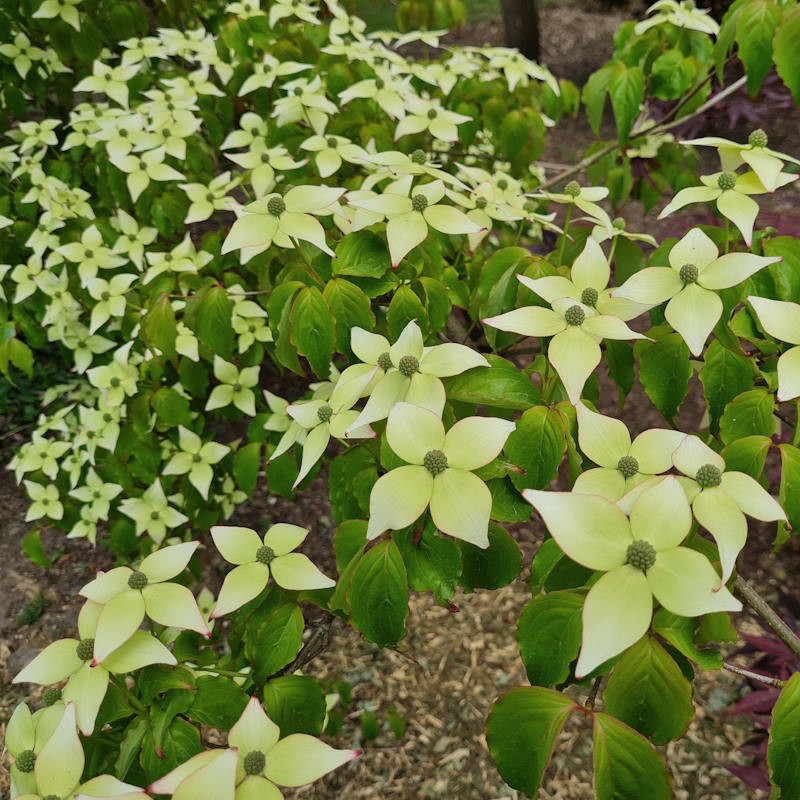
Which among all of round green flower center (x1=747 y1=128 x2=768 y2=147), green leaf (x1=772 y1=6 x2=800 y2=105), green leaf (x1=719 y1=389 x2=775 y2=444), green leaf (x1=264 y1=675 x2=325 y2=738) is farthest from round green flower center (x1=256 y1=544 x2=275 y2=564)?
green leaf (x1=772 y1=6 x2=800 y2=105)

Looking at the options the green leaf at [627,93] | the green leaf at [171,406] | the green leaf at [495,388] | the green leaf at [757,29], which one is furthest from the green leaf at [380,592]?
the green leaf at [627,93]

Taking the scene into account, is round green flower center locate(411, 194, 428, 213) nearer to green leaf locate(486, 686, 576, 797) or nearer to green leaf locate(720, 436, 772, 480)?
green leaf locate(720, 436, 772, 480)

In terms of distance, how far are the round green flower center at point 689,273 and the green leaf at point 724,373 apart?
157 millimetres

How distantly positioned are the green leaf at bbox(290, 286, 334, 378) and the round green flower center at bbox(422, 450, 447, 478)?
1.20ft

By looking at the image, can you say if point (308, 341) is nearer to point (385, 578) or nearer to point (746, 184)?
point (385, 578)

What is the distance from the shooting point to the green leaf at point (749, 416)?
1104mm

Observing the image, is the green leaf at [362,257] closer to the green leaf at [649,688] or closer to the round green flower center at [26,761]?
the green leaf at [649,688]

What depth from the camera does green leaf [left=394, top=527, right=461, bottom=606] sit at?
1018 mm

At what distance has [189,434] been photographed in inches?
85.8

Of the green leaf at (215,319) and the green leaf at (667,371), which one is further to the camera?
the green leaf at (215,319)

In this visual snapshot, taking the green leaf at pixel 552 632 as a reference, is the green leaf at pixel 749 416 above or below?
above

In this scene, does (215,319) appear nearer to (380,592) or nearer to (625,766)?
(380,592)

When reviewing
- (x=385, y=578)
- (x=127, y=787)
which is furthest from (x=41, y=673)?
(x=385, y=578)

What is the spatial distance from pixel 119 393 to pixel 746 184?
1.77 m
